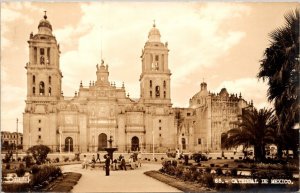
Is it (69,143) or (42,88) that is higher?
(42,88)

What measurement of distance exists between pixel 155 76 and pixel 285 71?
99.8ft

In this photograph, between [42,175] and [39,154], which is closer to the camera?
[42,175]

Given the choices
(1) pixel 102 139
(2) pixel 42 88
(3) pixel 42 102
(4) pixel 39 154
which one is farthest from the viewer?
(1) pixel 102 139

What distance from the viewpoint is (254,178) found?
21.0 m

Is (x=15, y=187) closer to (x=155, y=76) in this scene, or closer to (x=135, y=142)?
(x=155, y=76)

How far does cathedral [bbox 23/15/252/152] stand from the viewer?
168 ft

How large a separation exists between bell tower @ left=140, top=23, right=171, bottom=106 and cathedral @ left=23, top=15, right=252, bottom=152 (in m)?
0.11

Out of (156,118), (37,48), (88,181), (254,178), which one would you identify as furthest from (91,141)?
(254,178)

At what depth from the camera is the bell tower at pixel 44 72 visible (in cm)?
4475

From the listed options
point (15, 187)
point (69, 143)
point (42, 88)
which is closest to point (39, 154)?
point (15, 187)

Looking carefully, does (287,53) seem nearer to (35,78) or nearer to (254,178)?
(254,178)

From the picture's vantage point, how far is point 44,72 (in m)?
49.2

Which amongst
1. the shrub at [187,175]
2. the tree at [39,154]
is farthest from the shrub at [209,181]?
the tree at [39,154]

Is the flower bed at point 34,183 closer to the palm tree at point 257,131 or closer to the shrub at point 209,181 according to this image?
the shrub at point 209,181
